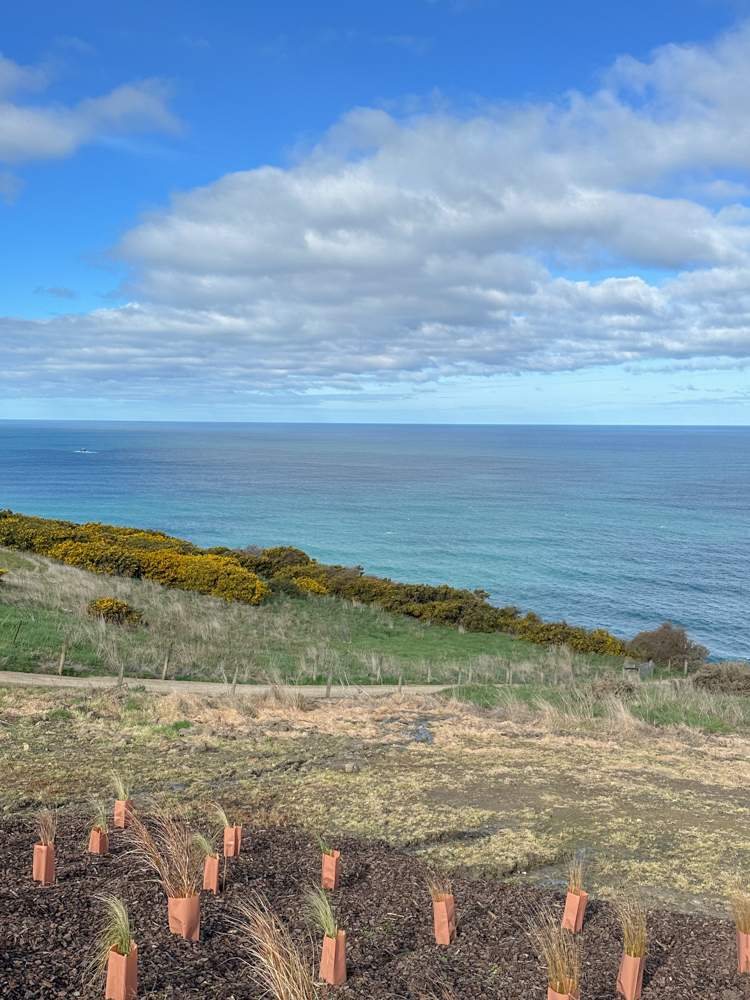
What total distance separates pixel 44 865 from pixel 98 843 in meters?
0.75

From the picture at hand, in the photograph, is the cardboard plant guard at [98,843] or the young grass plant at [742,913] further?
the cardboard plant guard at [98,843]

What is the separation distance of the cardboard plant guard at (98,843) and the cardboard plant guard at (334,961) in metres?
2.81

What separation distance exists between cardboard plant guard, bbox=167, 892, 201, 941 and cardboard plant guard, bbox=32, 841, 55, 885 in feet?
4.46

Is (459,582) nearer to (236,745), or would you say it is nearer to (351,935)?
(236,745)

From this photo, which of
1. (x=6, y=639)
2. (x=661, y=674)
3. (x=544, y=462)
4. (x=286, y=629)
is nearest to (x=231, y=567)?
(x=286, y=629)

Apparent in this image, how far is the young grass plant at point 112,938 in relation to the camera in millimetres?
4559

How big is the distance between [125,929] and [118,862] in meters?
1.99

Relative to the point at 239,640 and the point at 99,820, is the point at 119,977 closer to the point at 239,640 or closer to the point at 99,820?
the point at 99,820

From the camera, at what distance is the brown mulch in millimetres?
4738

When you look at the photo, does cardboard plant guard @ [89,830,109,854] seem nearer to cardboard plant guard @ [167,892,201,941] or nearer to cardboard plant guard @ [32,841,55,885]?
cardboard plant guard @ [32,841,55,885]

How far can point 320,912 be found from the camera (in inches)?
207

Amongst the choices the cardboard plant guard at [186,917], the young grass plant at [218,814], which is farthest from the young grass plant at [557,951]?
the young grass plant at [218,814]

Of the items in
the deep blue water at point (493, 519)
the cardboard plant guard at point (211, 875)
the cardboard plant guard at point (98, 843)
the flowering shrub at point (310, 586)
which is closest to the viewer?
the cardboard plant guard at point (211, 875)

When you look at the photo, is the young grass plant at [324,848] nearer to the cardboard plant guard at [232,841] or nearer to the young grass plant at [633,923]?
the cardboard plant guard at [232,841]
